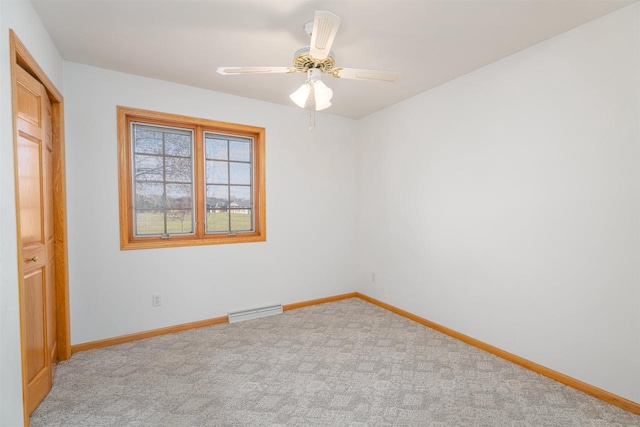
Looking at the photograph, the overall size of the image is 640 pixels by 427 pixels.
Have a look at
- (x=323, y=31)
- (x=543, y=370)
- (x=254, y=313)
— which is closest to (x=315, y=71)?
(x=323, y=31)

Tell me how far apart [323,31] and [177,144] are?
7.67 feet

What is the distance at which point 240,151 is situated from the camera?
372cm

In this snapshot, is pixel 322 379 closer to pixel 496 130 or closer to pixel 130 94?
pixel 496 130

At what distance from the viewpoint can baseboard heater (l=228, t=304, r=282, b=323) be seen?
3.45 metres

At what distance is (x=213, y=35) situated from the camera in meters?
2.26

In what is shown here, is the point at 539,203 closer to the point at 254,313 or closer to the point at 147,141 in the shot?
the point at 254,313

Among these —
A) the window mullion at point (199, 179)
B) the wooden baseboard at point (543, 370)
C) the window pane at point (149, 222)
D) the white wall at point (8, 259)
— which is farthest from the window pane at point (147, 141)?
the wooden baseboard at point (543, 370)

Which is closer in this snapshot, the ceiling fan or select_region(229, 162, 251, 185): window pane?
the ceiling fan

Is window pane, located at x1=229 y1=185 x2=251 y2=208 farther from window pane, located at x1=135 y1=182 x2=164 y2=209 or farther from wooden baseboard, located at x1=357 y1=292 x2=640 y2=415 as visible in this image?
wooden baseboard, located at x1=357 y1=292 x2=640 y2=415

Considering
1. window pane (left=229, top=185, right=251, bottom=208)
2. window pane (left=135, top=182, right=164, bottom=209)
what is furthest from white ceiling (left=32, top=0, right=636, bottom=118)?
window pane (left=229, top=185, right=251, bottom=208)

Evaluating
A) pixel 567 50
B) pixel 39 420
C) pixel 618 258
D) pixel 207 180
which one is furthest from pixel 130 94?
pixel 618 258

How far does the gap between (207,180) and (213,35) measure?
163cm

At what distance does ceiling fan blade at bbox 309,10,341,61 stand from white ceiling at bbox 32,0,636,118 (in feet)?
1.24

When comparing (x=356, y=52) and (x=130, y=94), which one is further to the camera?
(x=130, y=94)
